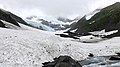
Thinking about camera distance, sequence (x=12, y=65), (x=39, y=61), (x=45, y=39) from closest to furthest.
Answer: (x=12, y=65)
(x=39, y=61)
(x=45, y=39)

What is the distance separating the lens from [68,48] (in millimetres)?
39312

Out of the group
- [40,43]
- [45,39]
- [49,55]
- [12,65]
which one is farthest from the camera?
[45,39]

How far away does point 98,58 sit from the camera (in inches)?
1480

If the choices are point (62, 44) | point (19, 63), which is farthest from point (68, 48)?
point (19, 63)

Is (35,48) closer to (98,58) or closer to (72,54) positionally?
(72,54)

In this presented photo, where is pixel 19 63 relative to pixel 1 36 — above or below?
below

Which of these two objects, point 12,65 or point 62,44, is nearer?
point 12,65

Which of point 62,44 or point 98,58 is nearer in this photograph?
point 98,58

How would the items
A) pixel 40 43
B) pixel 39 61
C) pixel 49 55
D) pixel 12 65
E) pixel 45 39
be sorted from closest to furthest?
1. pixel 12 65
2. pixel 39 61
3. pixel 49 55
4. pixel 40 43
5. pixel 45 39

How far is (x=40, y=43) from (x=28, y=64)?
27.0 ft

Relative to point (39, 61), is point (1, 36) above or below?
above

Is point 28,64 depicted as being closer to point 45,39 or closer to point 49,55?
point 49,55

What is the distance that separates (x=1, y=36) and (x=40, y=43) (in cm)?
522

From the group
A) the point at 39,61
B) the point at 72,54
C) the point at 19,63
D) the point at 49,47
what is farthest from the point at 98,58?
the point at 19,63
